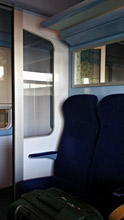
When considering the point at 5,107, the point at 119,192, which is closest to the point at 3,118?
the point at 5,107

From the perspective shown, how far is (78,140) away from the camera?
7.06 feet

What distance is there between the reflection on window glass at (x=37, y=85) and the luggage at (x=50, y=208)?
2.87 ft

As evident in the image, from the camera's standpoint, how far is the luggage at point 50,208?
1.30 m

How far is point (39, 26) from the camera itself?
2.26 meters

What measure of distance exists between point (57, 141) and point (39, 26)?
131cm

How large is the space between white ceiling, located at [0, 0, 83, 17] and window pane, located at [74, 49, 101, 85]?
1.73 ft

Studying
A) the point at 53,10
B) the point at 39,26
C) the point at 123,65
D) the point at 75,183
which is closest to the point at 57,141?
the point at 75,183

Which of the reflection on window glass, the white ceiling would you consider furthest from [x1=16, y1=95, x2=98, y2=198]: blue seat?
the white ceiling

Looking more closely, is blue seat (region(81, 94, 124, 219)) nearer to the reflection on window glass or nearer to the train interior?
the train interior

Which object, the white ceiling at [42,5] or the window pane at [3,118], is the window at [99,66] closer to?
the white ceiling at [42,5]

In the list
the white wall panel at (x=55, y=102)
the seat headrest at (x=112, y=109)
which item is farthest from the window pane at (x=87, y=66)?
the seat headrest at (x=112, y=109)

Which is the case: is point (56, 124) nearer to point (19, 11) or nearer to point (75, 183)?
point (75, 183)

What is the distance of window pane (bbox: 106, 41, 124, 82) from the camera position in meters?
2.00

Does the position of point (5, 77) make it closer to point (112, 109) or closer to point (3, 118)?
point (3, 118)
